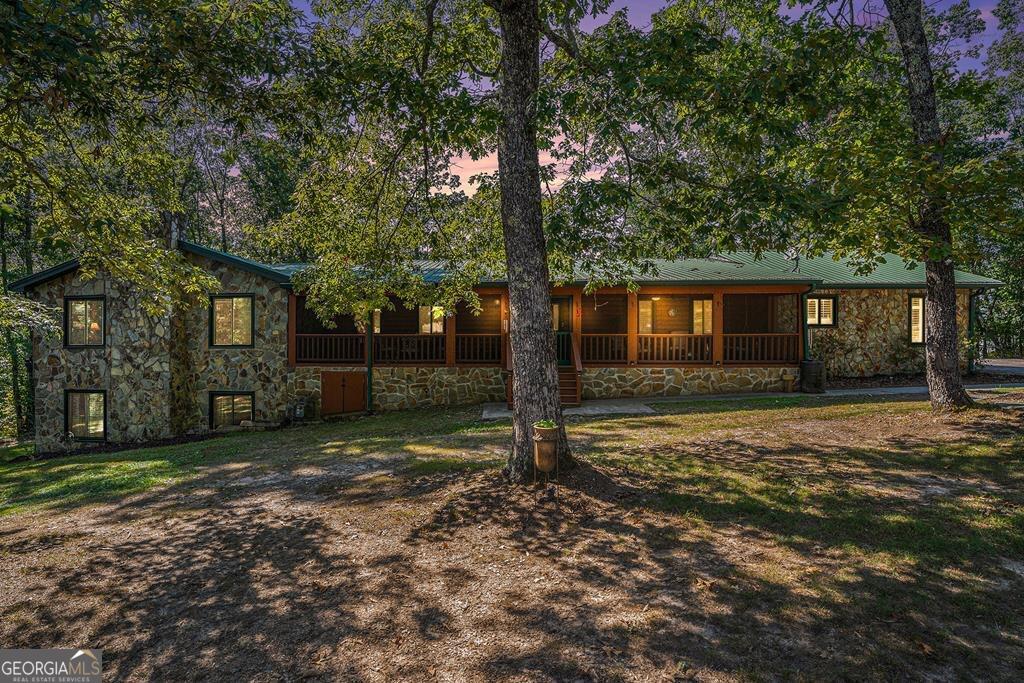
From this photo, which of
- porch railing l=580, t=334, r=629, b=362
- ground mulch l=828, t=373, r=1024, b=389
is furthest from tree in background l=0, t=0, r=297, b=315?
ground mulch l=828, t=373, r=1024, b=389

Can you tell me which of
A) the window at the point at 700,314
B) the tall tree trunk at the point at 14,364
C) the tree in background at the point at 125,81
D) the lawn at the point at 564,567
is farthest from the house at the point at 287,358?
the lawn at the point at 564,567

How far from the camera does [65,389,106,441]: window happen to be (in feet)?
48.3

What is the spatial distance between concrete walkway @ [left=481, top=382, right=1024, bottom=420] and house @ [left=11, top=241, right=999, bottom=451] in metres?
0.61

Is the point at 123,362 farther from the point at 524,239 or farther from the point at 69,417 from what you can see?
the point at 524,239

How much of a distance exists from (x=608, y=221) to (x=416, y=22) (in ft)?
15.0

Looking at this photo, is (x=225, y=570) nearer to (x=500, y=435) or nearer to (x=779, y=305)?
(x=500, y=435)

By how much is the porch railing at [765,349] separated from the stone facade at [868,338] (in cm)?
213

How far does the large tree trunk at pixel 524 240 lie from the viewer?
19.5 ft

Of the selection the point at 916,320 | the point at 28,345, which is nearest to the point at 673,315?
the point at 916,320

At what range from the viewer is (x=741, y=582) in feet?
12.5

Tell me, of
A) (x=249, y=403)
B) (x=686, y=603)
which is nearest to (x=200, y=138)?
(x=249, y=403)

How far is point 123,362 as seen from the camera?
46.5 feet

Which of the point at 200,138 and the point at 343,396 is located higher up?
the point at 200,138

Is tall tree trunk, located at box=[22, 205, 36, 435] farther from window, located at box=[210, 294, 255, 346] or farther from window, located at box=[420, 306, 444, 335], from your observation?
window, located at box=[420, 306, 444, 335]
